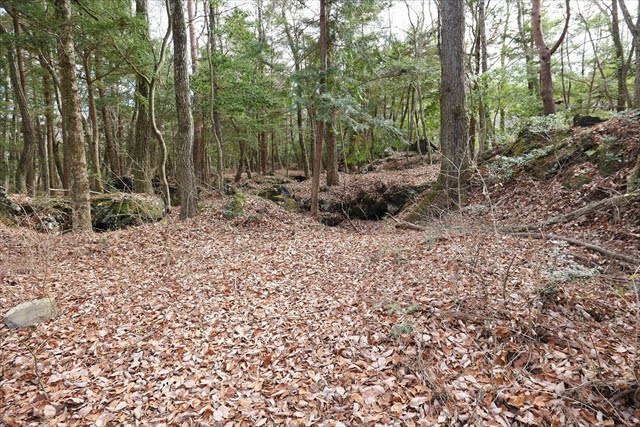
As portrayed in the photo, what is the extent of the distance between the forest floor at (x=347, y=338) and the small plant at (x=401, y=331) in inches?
0.6

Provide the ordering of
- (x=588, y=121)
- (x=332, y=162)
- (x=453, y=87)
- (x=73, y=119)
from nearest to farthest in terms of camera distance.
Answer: (x=453, y=87), (x=73, y=119), (x=588, y=121), (x=332, y=162)

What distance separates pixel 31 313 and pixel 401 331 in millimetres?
4885

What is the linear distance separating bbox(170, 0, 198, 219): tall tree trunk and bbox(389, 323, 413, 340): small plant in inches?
266

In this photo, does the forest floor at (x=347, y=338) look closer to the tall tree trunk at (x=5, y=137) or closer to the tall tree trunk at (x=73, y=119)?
the tall tree trunk at (x=73, y=119)

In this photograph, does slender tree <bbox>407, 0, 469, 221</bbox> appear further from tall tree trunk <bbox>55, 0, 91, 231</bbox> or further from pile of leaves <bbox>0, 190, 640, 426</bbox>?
tall tree trunk <bbox>55, 0, 91, 231</bbox>

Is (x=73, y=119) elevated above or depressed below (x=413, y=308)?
above

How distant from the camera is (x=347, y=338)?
3.84 metres

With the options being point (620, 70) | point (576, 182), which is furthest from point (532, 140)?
point (620, 70)

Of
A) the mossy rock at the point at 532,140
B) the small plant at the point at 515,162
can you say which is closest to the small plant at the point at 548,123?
the mossy rock at the point at 532,140

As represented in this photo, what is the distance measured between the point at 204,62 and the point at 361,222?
29.6ft

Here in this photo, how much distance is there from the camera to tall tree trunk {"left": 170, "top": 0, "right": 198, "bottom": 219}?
8.14 metres

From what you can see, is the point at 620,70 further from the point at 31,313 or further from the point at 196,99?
the point at 31,313

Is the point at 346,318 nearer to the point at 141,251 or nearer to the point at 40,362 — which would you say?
the point at 40,362

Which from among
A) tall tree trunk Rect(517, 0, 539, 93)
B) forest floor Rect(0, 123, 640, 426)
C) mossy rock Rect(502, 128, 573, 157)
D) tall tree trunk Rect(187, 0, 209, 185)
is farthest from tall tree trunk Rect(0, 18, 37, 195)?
tall tree trunk Rect(517, 0, 539, 93)
